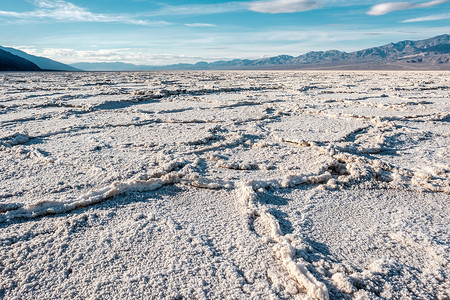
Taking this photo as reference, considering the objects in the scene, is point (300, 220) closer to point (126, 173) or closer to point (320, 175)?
point (320, 175)

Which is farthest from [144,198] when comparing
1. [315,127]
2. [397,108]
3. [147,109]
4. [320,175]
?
[397,108]

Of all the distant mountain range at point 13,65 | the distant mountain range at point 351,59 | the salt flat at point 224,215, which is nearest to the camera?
the salt flat at point 224,215

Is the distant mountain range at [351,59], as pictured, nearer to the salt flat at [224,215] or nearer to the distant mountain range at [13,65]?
the distant mountain range at [13,65]

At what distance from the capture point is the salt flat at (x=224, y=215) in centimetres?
119

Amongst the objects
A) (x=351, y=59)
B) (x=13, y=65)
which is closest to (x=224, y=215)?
(x=13, y=65)

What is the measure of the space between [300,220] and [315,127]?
88.5 inches

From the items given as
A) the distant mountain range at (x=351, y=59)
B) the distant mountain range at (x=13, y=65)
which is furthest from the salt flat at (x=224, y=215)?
the distant mountain range at (x=351, y=59)

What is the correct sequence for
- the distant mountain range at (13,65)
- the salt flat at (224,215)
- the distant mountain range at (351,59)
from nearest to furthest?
the salt flat at (224,215), the distant mountain range at (13,65), the distant mountain range at (351,59)

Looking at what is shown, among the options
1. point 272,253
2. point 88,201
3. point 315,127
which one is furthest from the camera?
point 315,127

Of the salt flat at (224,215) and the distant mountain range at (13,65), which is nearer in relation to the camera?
the salt flat at (224,215)

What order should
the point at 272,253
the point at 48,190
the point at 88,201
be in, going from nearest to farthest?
the point at 272,253
the point at 88,201
the point at 48,190

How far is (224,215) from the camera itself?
5.51 ft

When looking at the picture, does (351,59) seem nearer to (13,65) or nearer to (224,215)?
(13,65)

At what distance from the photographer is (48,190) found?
1.93m
